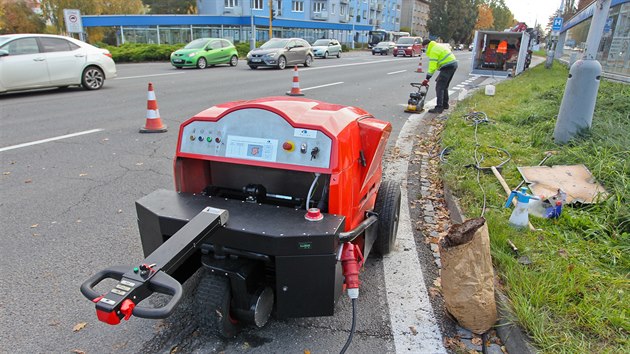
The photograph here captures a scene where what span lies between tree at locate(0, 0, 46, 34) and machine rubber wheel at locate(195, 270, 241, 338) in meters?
46.6

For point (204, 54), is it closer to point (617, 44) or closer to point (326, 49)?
point (326, 49)

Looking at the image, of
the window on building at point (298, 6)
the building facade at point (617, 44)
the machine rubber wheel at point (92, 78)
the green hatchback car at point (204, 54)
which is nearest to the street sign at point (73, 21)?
the green hatchback car at point (204, 54)

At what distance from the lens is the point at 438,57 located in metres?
9.61

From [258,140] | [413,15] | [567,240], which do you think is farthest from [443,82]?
[413,15]

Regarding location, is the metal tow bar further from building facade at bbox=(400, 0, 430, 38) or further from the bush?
building facade at bbox=(400, 0, 430, 38)

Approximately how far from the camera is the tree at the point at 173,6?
211ft

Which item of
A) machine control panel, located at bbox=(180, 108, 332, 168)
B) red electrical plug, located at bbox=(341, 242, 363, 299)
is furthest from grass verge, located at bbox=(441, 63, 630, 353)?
machine control panel, located at bbox=(180, 108, 332, 168)

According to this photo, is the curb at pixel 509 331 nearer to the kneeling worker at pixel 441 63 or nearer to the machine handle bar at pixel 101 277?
the machine handle bar at pixel 101 277

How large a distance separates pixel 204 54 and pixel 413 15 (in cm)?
8843

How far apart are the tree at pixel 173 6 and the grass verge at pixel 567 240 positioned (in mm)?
66471

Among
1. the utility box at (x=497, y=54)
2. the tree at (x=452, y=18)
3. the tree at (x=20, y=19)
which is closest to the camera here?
the utility box at (x=497, y=54)

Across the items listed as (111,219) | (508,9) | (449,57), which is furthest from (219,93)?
(508,9)

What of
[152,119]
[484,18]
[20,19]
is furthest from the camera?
[484,18]

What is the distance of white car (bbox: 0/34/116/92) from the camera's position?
396 inches
